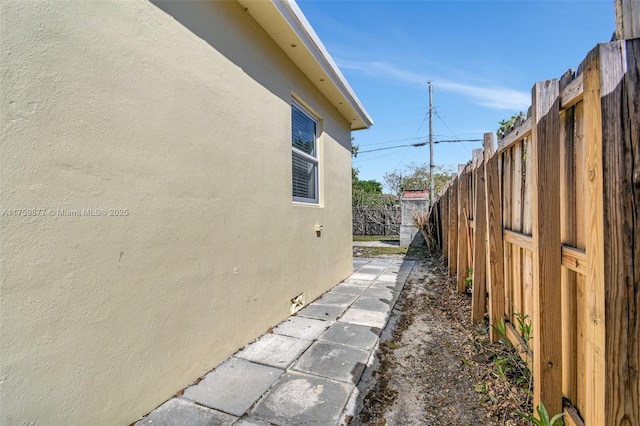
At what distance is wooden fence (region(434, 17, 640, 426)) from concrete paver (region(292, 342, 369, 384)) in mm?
1235

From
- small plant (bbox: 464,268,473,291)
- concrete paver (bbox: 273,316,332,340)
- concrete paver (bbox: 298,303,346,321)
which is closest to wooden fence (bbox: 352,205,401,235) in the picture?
small plant (bbox: 464,268,473,291)

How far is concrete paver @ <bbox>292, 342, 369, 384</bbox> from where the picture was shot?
90.0 inches

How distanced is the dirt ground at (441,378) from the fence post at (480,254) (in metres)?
0.20

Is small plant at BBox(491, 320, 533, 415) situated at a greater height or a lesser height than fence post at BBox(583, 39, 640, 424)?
lesser

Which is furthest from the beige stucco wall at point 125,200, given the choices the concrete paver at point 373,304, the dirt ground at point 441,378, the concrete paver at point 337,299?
the concrete paver at point 373,304

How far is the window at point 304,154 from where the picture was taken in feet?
13.0

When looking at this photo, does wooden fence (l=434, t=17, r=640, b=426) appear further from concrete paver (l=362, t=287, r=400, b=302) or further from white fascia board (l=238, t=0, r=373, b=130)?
white fascia board (l=238, t=0, r=373, b=130)

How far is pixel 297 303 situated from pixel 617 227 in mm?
3330

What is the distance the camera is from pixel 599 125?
3.34 ft

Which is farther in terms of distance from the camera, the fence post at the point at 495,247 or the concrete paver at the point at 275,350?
the fence post at the point at 495,247

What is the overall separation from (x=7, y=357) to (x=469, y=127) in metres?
20.9

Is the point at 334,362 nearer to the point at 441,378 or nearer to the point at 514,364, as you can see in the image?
the point at 441,378

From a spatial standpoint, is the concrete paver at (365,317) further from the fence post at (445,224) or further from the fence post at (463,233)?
the fence post at (445,224)

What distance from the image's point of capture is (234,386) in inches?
82.6
